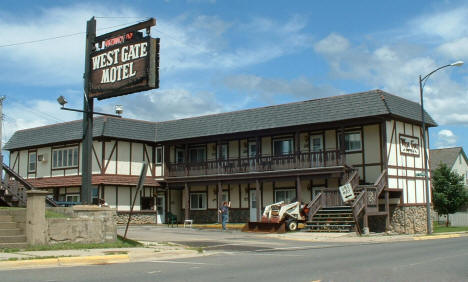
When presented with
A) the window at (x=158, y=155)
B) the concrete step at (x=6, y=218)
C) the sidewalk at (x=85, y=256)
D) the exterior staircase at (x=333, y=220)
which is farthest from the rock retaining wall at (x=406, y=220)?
the concrete step at (x=6, y=218)

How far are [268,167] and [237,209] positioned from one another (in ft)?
16.9

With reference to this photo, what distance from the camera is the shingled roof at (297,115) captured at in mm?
31127

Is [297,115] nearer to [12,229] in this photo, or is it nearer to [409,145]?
[409,145]

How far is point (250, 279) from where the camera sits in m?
10.8

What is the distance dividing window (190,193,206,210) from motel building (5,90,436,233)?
8 cm

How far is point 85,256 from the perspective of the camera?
47.0 feet

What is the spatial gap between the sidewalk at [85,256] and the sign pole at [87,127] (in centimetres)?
321

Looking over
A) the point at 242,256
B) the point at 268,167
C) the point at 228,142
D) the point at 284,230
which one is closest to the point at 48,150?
the point at 228,142

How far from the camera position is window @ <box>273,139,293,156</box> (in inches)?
1419

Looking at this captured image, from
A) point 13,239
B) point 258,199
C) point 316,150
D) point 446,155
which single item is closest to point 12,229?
point 13,239

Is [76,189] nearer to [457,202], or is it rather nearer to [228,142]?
[228,142]

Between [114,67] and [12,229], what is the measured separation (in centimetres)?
625

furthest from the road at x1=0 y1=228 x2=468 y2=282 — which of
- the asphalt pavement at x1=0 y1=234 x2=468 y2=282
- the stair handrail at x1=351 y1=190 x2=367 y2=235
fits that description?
the stair handrail at x1=351 y1=190 x2=367 y2=235

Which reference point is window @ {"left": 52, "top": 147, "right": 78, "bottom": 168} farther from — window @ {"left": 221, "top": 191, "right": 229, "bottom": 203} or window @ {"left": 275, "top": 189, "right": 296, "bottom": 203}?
window @ {"left": 275, "top": 189, "right": 296, "bottom": 203}
